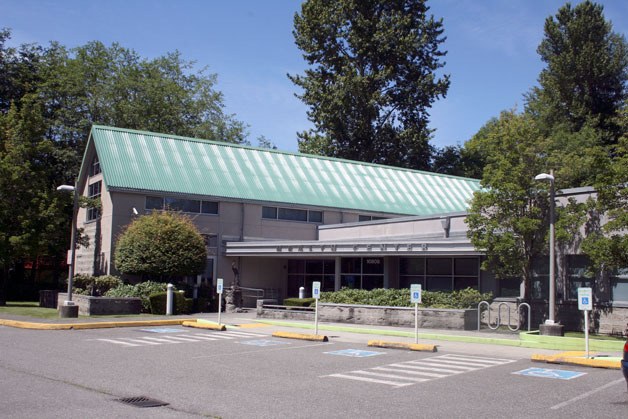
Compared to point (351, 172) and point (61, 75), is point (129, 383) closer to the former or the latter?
point (351, 172)

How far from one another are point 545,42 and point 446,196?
18.9m

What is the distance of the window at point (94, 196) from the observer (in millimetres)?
37572

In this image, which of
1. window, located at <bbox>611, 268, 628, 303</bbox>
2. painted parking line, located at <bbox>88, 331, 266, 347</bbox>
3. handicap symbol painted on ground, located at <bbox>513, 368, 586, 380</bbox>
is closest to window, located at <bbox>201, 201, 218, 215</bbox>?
painted parking line, located at <bbox>88, 331, 266, 347</bbox>

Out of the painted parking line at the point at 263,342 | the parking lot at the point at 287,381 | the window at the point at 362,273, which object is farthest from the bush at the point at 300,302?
the parking lot at the point at 287,381

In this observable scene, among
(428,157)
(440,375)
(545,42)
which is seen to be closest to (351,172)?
(428,157)

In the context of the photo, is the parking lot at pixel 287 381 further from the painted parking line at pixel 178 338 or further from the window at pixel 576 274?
the window at pixel 576 274

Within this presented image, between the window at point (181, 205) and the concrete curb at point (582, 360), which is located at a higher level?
the window at point (181, 205)

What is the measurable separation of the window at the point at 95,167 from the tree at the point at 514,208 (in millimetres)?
23265

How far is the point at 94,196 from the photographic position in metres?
38.6

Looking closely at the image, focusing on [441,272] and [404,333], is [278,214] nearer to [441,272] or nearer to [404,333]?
[441,272]

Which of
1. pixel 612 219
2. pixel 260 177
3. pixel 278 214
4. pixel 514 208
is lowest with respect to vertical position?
pixel 612 219

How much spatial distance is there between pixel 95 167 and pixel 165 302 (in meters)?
12.9

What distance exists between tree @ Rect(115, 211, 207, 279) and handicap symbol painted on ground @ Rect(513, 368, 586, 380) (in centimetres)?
2063

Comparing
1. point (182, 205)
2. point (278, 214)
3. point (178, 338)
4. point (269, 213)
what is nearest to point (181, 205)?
point (182, 205)
